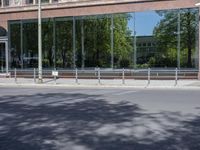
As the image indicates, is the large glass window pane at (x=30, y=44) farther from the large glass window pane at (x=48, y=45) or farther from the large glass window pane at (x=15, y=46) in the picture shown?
the large glass window pane at (x=48, y=45)

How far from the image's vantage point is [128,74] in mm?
29094

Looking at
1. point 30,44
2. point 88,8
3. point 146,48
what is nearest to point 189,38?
point 146,48

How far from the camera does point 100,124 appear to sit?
10727 mm

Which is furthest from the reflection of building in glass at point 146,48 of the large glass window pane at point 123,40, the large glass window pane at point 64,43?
the large glass window pane at point 64,43

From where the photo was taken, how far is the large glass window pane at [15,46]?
3316cm

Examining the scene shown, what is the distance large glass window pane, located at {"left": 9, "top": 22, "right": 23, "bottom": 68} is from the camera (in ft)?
109

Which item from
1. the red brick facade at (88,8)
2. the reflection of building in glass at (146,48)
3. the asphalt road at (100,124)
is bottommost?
the asphalt road at (100,124)

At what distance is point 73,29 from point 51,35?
72.8 inches

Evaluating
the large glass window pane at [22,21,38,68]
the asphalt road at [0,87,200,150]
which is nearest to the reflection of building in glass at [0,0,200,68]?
the large glass window pane at [22,21,38,68]

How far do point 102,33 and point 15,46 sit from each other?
7194 mm

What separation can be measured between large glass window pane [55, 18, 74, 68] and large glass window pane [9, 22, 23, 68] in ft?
10.8

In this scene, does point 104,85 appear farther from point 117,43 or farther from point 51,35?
Result: point 51,35

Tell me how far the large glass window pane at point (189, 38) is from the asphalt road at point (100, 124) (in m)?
11.2

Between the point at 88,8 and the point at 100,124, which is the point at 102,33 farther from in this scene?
the point at 100,124
